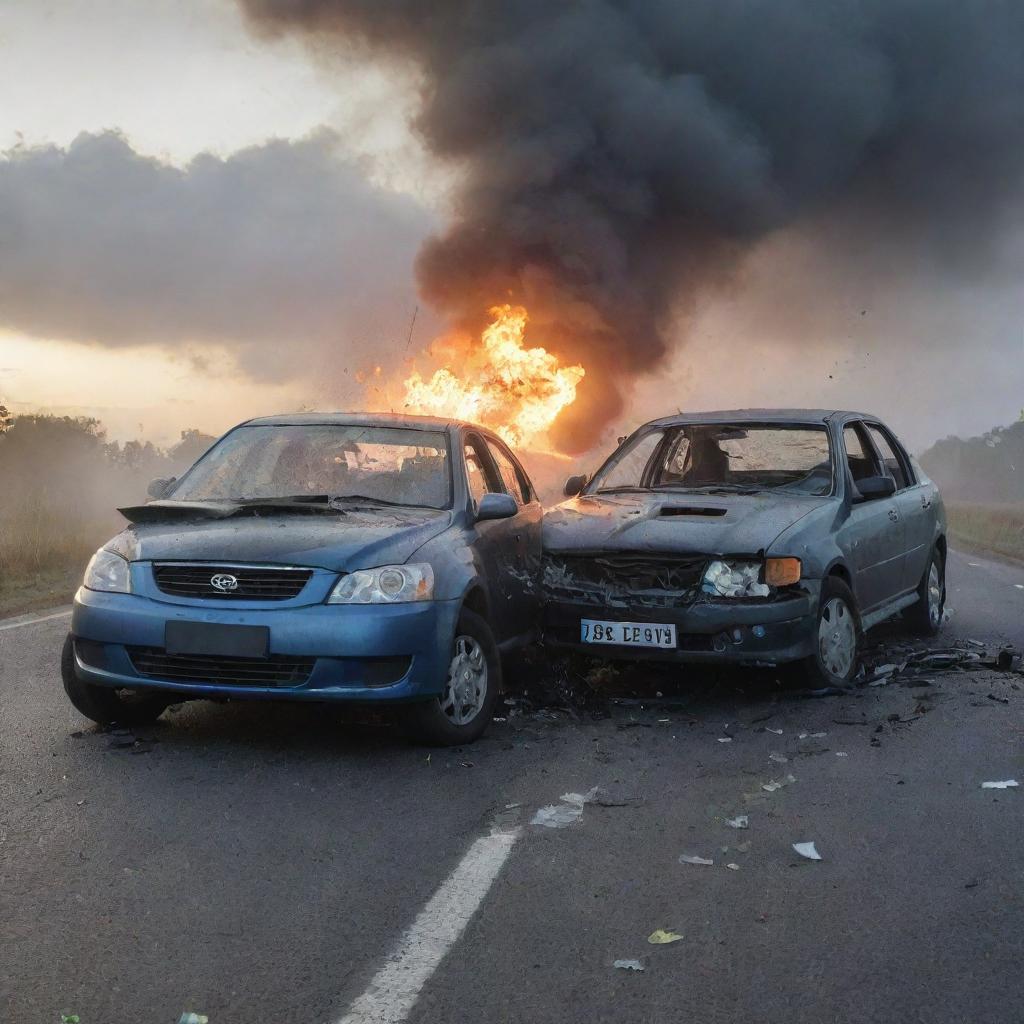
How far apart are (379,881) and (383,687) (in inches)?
62.6

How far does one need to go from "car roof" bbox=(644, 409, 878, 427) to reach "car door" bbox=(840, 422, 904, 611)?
15 cm

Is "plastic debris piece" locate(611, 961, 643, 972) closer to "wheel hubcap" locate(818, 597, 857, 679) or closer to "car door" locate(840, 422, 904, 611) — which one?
"wheel hubcap" locate(818, 597, 857, 679)

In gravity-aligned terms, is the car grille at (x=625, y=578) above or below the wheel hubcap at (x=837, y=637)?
above

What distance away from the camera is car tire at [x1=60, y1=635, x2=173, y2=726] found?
5832 mm

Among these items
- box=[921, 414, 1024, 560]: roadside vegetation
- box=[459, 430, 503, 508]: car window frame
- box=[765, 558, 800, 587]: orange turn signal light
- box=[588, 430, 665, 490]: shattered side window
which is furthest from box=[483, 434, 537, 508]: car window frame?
box=[921, 414, 1024, 560]: roadside vegetation

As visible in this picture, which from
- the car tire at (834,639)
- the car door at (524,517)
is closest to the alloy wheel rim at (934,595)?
the car tire at (834,639)

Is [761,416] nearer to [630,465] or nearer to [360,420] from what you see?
[630,465]

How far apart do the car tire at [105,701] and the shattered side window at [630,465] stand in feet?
11.8

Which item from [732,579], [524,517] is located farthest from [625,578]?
[524,517]

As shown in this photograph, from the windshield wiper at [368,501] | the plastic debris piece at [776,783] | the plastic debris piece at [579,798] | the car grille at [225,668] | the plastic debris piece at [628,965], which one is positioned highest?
the windshield wiper at [368,501]

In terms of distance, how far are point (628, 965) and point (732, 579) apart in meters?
3.67

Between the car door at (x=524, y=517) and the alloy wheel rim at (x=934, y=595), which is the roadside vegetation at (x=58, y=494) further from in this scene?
the alloy wheel rim at (x=934, y=595)

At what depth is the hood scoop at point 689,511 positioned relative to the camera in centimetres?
715

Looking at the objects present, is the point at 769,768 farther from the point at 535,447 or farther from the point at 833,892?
the point at 535,447
